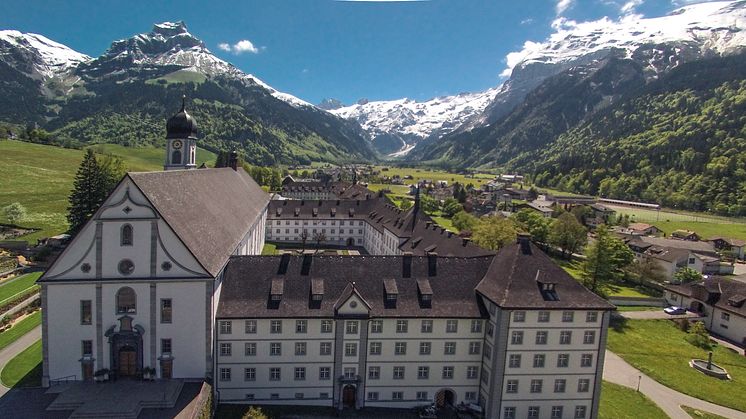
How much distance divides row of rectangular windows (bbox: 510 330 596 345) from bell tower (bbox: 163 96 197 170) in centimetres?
5550

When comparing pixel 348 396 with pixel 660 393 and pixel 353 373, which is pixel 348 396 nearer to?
pixel 353 373

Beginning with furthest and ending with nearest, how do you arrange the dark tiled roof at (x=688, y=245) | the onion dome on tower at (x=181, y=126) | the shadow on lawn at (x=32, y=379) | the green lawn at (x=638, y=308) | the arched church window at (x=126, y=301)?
1. the dark tiled roof at (x=688, y=245)
2. the green lawn at (x=638, y=308)
3. the onion dome on tower at (x=181, y=126)
4. the shadow on lawn at (x=32, y=379)
5. the arched church window at (x=126, y=301)

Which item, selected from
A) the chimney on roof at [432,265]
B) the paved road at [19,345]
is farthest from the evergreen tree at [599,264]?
the paved road at [19,345]

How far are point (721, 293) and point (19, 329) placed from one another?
9655 cm

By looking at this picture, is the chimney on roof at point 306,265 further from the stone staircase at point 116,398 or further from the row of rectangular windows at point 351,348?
the stone staircase at point 116,398

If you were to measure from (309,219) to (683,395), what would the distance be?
79.5 m

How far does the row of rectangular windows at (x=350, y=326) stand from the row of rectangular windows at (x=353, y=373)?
3252 mm

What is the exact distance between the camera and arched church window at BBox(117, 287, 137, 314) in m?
35.0

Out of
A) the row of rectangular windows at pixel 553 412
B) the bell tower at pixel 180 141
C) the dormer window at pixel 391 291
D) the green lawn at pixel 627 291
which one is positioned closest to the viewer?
the row of rectangular windows at pixel 553 412

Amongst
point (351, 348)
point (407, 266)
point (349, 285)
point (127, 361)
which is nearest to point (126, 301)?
point (127, 361)

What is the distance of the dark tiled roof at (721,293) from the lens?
69.2 meters

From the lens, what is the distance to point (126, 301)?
35188 mm

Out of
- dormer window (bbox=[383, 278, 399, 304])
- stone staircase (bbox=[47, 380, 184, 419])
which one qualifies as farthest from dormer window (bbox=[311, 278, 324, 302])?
stone staircase (bbox=[47, 380, 184, 419])

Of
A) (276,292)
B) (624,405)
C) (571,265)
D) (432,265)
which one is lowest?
(624,405)
